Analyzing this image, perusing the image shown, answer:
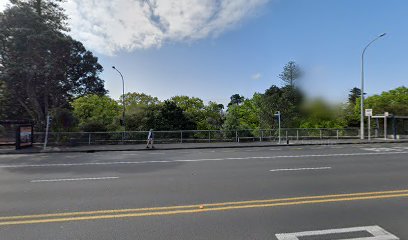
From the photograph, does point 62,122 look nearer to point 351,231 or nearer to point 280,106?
point 280,106

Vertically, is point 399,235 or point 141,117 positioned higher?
point 141,117

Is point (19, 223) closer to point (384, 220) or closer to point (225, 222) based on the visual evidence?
point (225, 222)

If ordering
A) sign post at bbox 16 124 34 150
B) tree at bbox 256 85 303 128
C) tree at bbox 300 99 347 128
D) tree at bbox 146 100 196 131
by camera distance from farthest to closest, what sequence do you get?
tree at bbox 146 100 196 131 < tree at bbox 256 85 303 128 < tree at bbox 300 99 347 128 < sign post at bbox 16 124 34 150

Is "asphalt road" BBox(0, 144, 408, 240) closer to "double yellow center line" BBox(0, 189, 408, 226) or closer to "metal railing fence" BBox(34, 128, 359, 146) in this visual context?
"double yellow center line" BBox(0, 189, 408, 226)

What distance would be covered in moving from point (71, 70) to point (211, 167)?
22827mm

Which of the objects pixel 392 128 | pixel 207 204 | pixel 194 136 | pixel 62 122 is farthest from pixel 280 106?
pixel 207 204

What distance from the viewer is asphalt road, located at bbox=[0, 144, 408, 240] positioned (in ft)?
13.5

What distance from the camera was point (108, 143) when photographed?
21.0 metres

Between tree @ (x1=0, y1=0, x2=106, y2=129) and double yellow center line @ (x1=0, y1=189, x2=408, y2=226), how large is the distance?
19.5 metres

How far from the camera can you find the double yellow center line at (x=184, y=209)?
15.4 feet

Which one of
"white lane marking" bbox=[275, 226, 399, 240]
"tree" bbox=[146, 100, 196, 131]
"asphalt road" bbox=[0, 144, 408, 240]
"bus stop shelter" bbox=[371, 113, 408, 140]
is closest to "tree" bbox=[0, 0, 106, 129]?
"tree" bbox=[146, 100, 196, 131]

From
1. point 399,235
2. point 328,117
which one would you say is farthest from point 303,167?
point 328,117

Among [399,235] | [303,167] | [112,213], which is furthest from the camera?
[303,167]

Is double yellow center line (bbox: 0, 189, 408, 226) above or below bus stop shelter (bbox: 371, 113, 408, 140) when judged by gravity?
below
